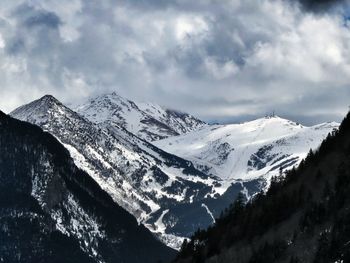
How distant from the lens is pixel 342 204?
7840 inches

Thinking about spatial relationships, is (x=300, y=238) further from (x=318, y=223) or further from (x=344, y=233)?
(x=344, y=233)

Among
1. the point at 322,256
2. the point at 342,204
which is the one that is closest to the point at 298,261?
the point at 322,256

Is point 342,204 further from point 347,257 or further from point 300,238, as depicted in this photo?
point 347,257

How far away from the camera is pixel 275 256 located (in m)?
198

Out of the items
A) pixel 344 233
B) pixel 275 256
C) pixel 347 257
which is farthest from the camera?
pixel 275 256

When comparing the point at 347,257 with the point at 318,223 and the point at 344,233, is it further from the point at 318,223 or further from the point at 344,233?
the point at 318,223

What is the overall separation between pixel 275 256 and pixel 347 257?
106ft

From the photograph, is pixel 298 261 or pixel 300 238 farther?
pixel 300 238

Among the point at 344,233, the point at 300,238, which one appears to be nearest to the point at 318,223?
the point at 300,238

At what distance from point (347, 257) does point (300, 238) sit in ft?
104

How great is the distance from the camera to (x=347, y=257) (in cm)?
16775

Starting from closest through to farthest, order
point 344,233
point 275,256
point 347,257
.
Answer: point 347,257, point 344,233, point 275,256

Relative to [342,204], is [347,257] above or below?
below

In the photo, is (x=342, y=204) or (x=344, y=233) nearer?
(x=344, y=233)
